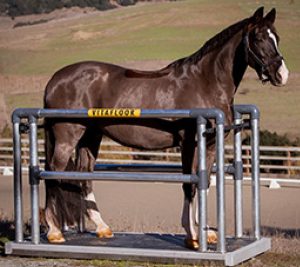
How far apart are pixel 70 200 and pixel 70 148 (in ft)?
1.87

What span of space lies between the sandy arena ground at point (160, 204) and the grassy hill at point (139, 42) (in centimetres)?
1511

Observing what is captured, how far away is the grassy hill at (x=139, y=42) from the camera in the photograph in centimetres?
4472

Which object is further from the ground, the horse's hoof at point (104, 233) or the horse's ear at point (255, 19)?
the horse's ear at point (255, 19)

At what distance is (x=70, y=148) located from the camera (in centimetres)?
929

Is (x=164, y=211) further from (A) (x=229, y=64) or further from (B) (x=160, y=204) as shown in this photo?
(A) (x=229, y=64)

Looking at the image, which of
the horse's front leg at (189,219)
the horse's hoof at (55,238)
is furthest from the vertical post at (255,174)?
the horse's hoof at (55,238)

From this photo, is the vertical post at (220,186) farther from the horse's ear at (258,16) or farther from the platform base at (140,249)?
the horse's ear at (258,16)

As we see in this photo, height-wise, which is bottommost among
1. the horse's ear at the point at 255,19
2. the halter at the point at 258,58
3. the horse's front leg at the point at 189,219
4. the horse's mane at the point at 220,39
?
the horse's front leg at the point at 189,219

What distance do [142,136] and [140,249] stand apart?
1.09 m

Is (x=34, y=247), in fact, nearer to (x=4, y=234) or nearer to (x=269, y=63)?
(x=4, y=234)

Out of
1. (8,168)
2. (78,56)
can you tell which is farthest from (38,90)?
(8,168)

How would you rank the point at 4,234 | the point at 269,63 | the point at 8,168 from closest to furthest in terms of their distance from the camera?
the point at 269,63, the point at 4,234, the point at 8,168

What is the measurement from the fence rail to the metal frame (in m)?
17.4

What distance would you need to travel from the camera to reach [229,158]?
90.3ft
